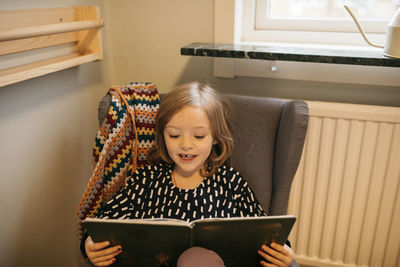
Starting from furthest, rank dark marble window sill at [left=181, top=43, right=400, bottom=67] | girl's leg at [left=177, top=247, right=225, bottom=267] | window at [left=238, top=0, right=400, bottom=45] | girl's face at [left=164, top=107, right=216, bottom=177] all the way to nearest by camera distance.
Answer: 1. window at [left=238, top=0, right=400, bottom=45]
2. dark marble window sill at [left=181, top=43, right=400, bottom=67]
3. girl's face at [left=164, top=107, right=216, bottom=177]
4. girl's leg at [left=177, top=247, right=225, bottom=267]

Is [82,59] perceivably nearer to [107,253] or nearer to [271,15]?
[107,253]

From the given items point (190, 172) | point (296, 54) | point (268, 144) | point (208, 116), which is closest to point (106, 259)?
point (190, 172)

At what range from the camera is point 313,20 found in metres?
1.47

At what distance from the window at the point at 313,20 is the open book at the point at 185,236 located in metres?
0.89

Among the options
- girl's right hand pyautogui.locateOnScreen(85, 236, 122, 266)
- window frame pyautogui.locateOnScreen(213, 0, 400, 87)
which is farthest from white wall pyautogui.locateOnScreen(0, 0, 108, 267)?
window frame pyautogui.locateOnScreen(213, 0, 400, 87)

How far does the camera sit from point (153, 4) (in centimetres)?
149

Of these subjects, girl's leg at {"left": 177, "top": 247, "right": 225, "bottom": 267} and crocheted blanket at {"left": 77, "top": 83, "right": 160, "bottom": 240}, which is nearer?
girl's leg at {"left": 177, "top": 247, "right": 225, "bottom": 267}

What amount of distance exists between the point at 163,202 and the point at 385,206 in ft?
2.70

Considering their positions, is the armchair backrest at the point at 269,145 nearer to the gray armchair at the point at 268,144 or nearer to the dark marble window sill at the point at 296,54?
the gray armchair at the point at 268,144

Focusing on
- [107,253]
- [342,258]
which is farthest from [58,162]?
[342,258]

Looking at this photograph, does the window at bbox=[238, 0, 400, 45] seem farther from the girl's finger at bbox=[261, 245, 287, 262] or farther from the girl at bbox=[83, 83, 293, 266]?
the girl's finger at bbox=[261, 245, 287, 262]

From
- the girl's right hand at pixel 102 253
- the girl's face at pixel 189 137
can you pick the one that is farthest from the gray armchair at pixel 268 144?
the girl's right hand at pixel 102 253

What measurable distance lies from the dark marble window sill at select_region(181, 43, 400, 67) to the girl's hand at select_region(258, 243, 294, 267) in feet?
2.08

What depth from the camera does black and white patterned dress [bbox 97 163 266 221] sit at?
110cm
